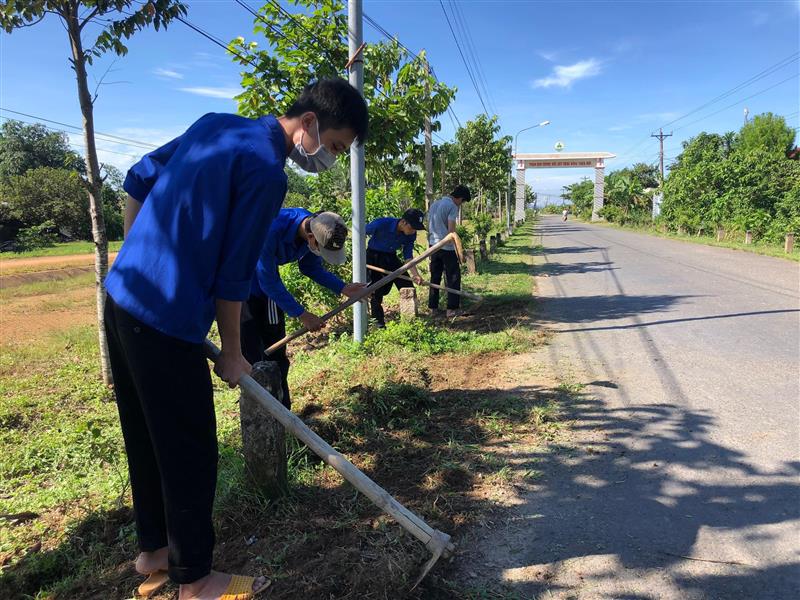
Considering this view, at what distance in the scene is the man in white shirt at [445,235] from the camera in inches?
288

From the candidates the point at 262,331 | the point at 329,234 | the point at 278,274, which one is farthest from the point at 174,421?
the point at 262,331

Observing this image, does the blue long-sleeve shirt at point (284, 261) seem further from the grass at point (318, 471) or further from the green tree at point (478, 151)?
the green tree at point (478, 151)

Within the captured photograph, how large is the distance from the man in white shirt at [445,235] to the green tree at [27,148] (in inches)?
1576

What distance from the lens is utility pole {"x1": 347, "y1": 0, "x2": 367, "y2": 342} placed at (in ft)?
17.0

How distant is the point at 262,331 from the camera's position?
146 inches

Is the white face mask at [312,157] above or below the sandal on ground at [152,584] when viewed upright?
above

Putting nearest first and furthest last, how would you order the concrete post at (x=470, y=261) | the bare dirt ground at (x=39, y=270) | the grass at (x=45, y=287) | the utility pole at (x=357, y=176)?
the utility pole at (x=357, y=176)
the concrete post at (x=470, y=261)
the grass at (x=45, y=287)
the bare dirt ground at (x=39, y=270)

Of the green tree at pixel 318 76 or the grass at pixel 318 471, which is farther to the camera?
the green tree at pixel 318 76

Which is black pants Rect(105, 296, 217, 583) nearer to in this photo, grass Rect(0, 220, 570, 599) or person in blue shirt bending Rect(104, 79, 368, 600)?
person in blue shirt bending Rect(104, 79, 368, 600)

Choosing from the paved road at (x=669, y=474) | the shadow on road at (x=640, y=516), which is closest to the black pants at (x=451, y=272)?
the paved road at (x=669, y=474)

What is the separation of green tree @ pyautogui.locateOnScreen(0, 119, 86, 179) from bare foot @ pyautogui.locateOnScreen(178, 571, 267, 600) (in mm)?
44221

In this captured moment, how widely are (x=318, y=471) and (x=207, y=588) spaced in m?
1.06

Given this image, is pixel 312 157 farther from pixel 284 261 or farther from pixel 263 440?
pixel 284 261

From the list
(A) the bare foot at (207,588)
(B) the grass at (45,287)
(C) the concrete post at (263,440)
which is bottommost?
(A) the bare foot at (207,588)
